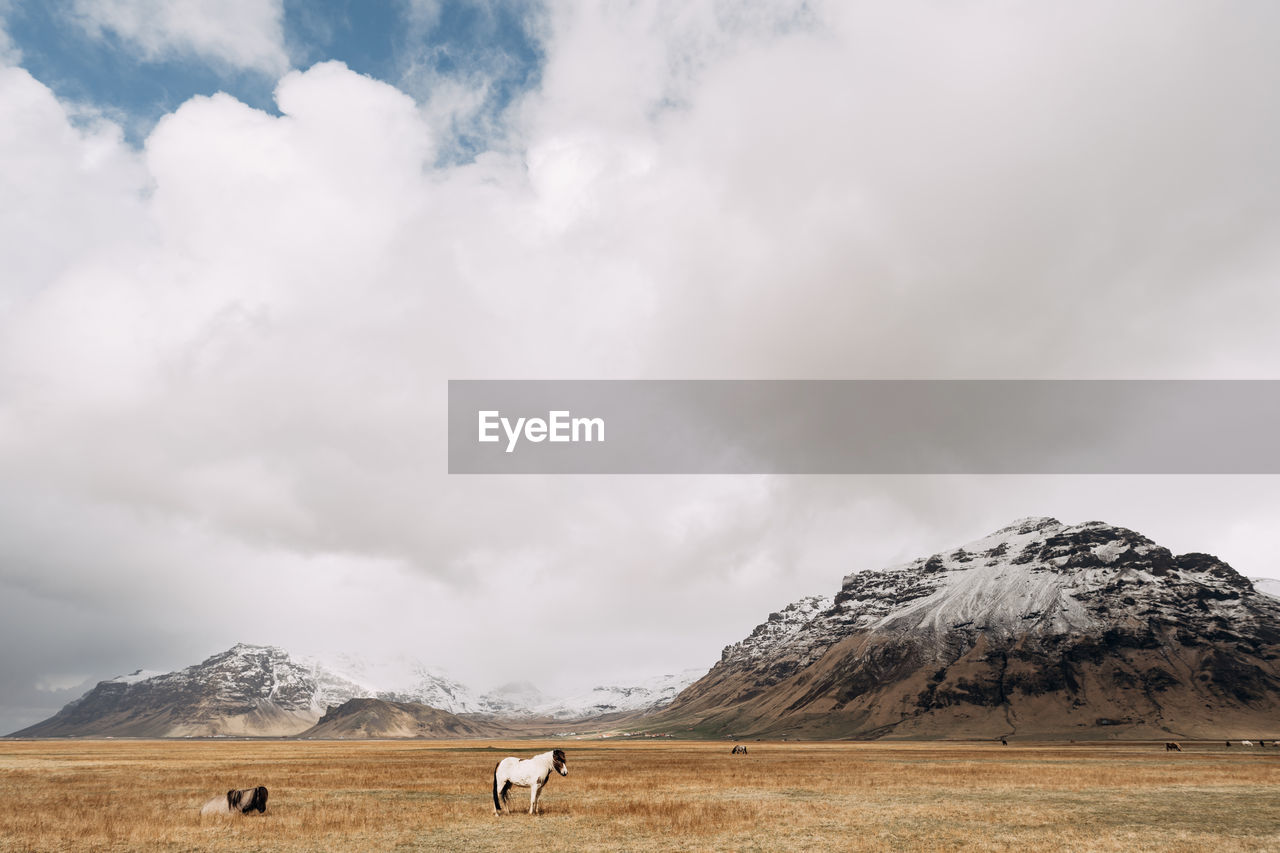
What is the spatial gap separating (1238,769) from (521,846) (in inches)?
2626

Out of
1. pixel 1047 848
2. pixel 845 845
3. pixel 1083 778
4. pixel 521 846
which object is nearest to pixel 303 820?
pixel 521 846

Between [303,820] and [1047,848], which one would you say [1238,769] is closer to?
[1047,848]

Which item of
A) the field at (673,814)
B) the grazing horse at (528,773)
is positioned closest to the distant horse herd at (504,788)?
the grazing horse at (528,773)

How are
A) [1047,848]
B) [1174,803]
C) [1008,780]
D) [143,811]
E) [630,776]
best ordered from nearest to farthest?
[1047,848]
[143,811]
[1174,803]
[1008,780]
[630,776]

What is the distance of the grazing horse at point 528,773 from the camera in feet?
104

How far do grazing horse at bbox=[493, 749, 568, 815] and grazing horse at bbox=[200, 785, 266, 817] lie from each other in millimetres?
9655

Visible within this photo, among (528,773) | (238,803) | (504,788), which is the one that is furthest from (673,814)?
(238,803)

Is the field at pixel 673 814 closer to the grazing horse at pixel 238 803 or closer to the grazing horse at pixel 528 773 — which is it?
the grazing horse at pixel 238 803

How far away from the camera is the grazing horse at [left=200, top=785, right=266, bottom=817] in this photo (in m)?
31.0

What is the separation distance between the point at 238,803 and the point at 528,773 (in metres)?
12.0

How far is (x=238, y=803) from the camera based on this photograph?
3136 cm

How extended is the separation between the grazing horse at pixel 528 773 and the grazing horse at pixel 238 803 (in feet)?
31.7

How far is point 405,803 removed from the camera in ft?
119

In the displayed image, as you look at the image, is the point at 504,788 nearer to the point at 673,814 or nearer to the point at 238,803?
the point at 673,814
